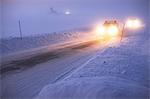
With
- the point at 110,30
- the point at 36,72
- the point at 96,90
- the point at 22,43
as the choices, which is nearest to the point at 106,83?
the point at 96,90

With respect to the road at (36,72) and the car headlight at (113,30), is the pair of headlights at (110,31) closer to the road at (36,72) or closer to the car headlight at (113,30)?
the car headlight at (113,30)

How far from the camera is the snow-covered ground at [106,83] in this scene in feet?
33.5

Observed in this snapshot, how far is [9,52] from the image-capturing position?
77.2ft

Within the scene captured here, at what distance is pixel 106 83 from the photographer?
1123 centimetres

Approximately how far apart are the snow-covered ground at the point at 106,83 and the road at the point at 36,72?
1.00m

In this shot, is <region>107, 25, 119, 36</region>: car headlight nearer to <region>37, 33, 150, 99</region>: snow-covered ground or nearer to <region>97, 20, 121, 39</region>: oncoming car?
<region>97, 20, 121, 39</region>: oncoming car

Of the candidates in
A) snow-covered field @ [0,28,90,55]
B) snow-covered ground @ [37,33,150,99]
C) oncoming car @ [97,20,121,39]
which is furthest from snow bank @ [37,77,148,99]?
oncoming car @ [97,20,121,39]

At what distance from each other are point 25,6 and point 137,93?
247 feet

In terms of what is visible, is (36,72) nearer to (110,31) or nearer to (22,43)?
(22,43)

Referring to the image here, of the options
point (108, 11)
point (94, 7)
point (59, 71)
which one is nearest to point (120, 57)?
point (59, 71)

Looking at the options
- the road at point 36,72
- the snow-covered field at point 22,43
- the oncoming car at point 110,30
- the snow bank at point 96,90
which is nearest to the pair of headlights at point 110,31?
the oncoming car at point 110,30

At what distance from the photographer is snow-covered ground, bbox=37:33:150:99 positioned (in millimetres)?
10219

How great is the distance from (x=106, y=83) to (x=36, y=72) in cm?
547

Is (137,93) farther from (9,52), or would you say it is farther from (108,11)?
(108,11)
